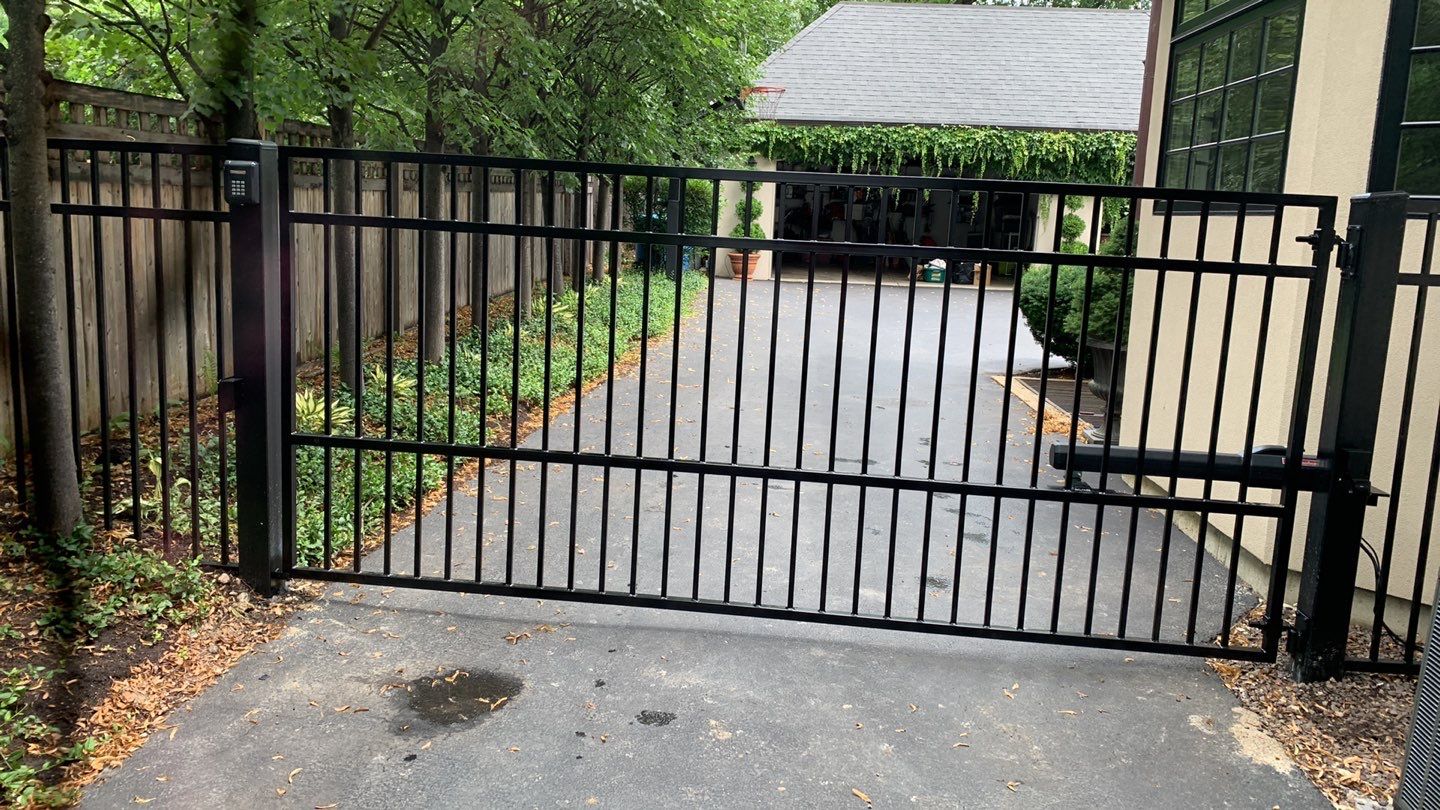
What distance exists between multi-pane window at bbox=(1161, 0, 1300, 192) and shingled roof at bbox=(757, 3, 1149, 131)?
17928 millimetres

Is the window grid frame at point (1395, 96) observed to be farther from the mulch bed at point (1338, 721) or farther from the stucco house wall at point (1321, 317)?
the mulch bed at point (1338, 721)

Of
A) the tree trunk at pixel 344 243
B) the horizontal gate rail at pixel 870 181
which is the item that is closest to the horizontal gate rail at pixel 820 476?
the horizontal gate rail at pixel 870 181

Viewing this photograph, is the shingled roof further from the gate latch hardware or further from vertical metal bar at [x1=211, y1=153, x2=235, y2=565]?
the gate latch hardware

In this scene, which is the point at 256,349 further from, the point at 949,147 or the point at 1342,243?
the point at 949,147

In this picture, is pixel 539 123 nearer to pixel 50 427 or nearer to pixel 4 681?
pixel 50 427

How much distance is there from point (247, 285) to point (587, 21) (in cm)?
749

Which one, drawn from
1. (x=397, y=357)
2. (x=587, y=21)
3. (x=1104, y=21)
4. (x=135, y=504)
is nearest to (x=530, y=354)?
(x=397, y=357)

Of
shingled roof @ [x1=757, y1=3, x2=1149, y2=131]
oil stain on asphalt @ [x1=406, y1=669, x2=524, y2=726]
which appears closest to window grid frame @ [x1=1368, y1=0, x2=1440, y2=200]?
oil stain on asphalt @ [x1=406, y1=669, x2=524, y2=726]

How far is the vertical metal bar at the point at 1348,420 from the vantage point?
12.8 ft

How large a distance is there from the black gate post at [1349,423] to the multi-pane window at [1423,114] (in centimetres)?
→ 109

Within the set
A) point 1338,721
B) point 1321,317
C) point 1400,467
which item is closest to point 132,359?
point 1321,317

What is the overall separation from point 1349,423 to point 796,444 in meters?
3.25

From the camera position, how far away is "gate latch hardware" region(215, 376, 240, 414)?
14.3 feet

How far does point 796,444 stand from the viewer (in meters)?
6.60
